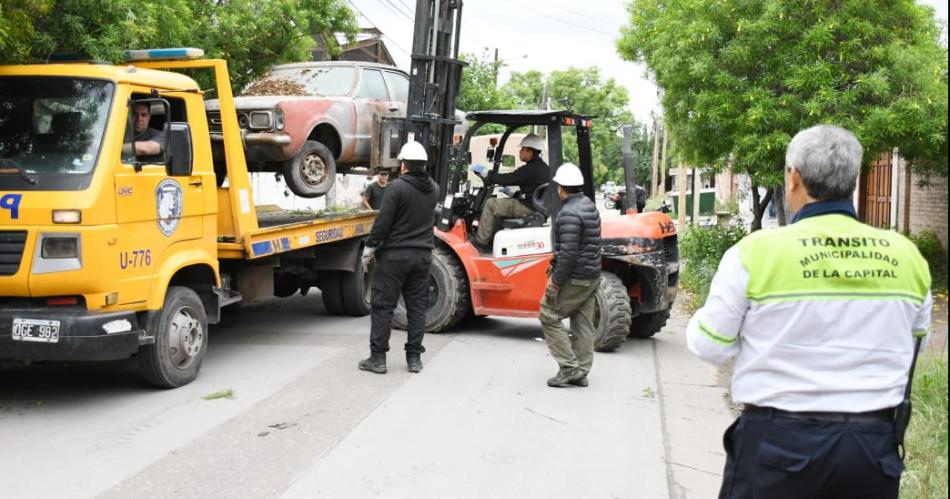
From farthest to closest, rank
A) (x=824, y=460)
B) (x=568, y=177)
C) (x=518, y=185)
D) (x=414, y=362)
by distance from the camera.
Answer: (x=518, y=185), (x=414, y=362), (x=568, y=177), (x=824, y=460)

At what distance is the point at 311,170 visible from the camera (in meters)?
9.86

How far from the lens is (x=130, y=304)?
263 inches

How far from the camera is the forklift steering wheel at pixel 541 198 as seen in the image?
31.7ft

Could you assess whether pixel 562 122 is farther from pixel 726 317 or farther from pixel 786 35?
pixel 726 317

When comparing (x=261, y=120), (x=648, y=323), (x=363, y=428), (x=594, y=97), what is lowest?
(x=363, y=428)

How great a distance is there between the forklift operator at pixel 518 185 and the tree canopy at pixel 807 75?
3209 millimetres

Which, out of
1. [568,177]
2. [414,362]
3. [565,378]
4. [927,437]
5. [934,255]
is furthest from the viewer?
[934,255]

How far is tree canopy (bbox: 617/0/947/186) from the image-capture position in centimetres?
1071

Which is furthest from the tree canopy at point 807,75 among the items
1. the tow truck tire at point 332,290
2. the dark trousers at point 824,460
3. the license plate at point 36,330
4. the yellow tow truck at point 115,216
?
the dark trousers at point 824,460

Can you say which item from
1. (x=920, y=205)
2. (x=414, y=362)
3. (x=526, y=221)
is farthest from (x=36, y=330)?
(x=920, y=205)

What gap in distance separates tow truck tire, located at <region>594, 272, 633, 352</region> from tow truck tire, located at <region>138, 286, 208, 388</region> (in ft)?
12.5

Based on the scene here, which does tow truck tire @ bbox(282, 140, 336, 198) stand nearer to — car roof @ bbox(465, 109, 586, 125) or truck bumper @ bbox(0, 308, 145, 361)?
car roof @ bbox(465, 109, 586, 125)

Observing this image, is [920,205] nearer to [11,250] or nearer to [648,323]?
[648,323]

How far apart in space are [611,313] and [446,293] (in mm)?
1889
